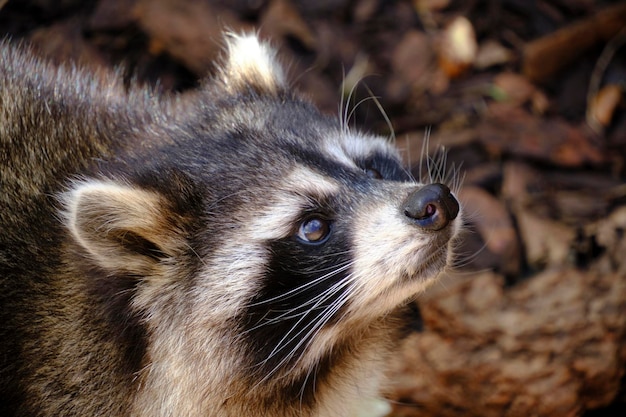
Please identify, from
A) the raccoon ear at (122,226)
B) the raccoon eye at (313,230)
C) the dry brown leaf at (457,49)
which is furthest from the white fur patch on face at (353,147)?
the dry brown leaf at (457,49)

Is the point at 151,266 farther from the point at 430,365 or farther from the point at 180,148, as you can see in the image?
the point at 430,365

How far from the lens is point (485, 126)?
19.7ft

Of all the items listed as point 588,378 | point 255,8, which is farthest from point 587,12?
point 588,378

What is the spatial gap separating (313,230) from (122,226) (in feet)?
2.80

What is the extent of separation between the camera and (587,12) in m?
6.27

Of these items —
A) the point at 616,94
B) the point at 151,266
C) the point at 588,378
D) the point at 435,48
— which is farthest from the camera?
the point at 435,48

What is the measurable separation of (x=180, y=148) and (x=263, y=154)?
1.32 ft

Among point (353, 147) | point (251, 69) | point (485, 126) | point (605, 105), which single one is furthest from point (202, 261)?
point (605, 105)

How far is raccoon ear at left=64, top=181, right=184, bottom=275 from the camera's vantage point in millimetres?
3352

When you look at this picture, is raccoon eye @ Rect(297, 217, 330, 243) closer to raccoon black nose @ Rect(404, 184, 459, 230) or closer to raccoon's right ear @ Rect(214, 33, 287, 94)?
raccoon black nose @ Rect(404, 184, 459, 230)

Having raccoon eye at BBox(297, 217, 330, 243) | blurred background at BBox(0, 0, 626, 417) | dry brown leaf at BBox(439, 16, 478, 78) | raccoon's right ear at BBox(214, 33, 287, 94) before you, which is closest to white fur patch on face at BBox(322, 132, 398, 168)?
raccoon eye at BBox(297, 217, 330, 243)

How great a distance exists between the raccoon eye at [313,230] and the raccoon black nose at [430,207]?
388mm

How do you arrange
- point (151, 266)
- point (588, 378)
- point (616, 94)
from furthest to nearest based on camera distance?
point (616, 94) < point (588, 378) < point (151, 266)

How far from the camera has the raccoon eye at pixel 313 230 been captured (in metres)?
3.57
